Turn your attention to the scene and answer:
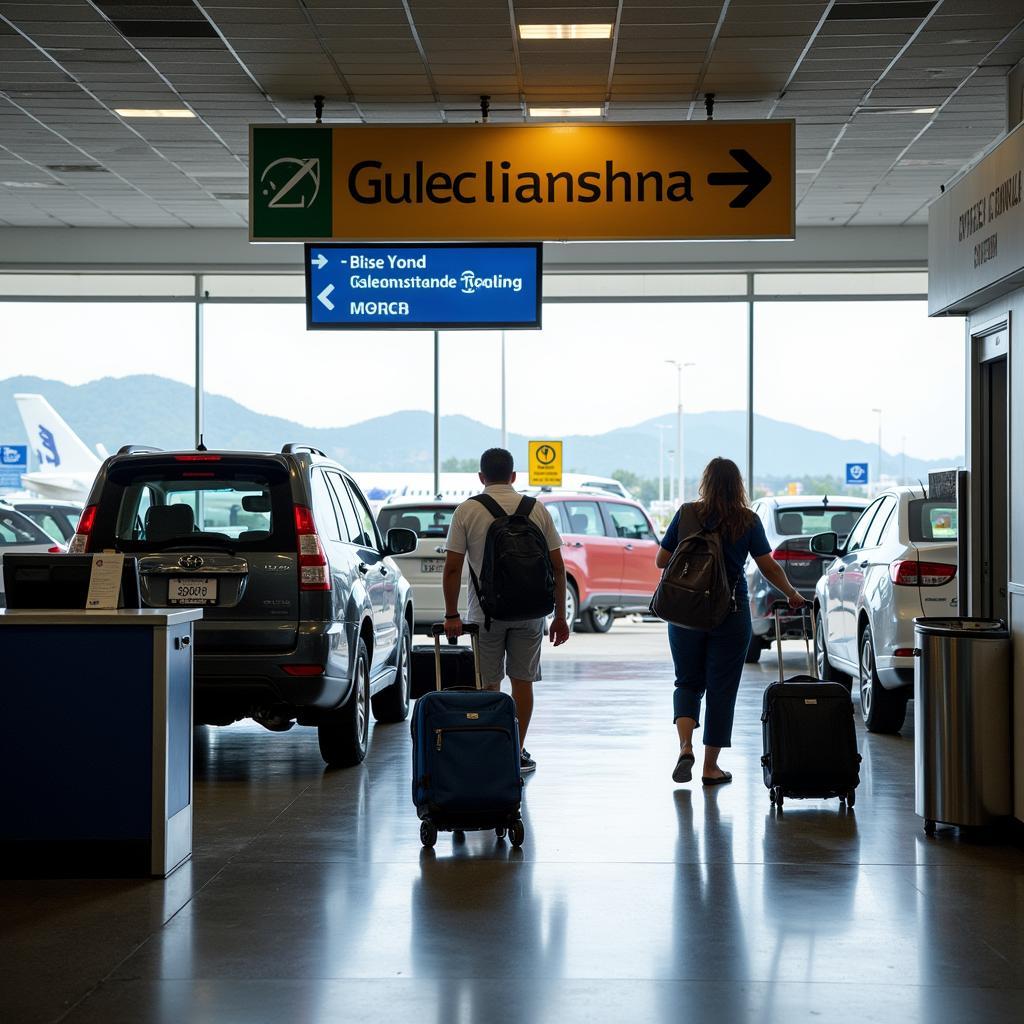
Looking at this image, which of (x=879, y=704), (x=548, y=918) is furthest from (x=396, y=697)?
(x=548, y=918)

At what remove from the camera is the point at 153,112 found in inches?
441

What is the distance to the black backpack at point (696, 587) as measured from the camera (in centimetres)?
719

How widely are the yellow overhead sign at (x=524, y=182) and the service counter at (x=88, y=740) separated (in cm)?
409

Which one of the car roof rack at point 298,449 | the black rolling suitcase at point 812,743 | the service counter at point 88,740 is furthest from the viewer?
the car roof rack at point 298,449

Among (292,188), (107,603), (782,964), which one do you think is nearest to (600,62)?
(292,188)

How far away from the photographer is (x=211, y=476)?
770 centimetres

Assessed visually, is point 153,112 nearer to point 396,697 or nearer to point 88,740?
point 396,697

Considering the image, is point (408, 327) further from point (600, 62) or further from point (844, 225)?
point (844, 225)

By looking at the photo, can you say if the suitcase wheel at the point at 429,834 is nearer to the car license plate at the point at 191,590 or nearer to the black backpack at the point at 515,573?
the black backpack at the point at 515,573

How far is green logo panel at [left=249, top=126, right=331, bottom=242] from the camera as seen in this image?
9.11 meters

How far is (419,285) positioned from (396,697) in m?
2.90

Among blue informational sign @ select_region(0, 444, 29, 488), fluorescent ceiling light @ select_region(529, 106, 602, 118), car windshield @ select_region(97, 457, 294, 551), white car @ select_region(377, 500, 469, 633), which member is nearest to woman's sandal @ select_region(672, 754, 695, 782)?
car windshield @ select_region(97, 457, 294, 551)

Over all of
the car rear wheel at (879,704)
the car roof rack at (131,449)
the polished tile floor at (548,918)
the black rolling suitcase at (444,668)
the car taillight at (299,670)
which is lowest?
the polished tile floor at (548,918)

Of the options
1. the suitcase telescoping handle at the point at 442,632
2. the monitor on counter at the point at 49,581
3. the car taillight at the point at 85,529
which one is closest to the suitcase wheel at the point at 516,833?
the suitcase telescoping handle at the point at 442,632
